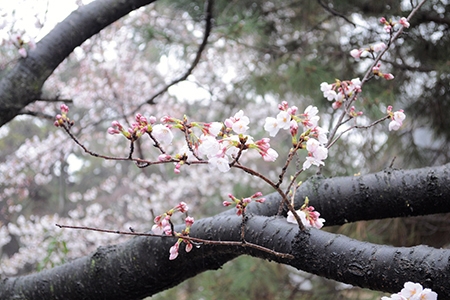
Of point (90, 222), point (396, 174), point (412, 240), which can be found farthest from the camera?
point (90, 222)

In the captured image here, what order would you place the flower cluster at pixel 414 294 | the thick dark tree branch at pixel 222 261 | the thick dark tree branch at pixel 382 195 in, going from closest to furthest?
the flower cluster at pixel 414 294 → the thick dark tree branch at pixel 222 261 → the thick dark tree branch at pixel 382 195

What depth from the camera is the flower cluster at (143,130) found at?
716 mm

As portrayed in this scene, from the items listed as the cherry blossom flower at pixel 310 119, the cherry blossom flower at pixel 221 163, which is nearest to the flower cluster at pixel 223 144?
the cherry blossom flower at pixel 221 163

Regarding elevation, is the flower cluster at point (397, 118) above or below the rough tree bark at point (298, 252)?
above

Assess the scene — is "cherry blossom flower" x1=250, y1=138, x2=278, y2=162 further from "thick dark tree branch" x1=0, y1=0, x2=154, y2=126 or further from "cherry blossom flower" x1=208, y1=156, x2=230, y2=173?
"thick dark tree branch" x1=0, y1=0, x2=154, y2=126

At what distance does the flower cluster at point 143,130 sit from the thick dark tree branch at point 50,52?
3.27ft

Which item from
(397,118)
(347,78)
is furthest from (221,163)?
(347,78)

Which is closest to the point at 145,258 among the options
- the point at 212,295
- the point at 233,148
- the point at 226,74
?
the point at 233,148

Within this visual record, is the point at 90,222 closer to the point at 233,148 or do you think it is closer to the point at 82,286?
the point at 82,286

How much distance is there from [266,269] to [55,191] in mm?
7374

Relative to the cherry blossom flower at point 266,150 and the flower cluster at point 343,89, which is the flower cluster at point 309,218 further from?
the flower cluster at point 343,89

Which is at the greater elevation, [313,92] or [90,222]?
[90,222]

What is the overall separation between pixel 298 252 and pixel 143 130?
0.43 meters

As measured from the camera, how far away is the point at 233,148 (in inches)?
27.8
